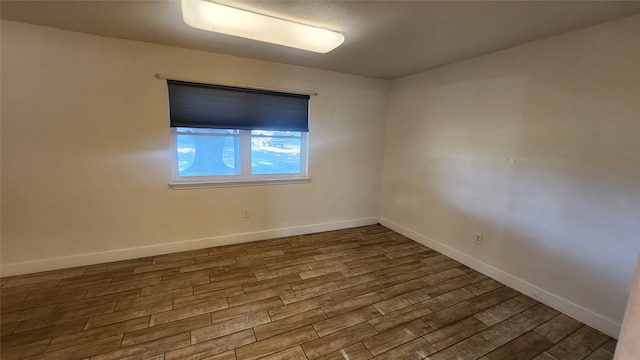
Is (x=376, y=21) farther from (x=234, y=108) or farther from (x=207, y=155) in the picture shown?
(x=207, y=155)

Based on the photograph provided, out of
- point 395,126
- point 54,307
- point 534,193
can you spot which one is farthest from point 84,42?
point 534,193

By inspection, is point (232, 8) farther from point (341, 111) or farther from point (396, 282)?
point (396, 282)

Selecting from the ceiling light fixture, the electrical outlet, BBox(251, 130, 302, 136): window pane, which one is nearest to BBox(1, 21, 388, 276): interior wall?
BBox(251, 130, 302, 136): window pane

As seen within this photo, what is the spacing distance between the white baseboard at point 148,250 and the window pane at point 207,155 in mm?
826

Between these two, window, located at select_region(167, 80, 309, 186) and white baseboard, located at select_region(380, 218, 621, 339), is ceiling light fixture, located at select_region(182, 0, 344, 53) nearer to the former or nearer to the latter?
window, located at select_region(167, 80, 309, 186)

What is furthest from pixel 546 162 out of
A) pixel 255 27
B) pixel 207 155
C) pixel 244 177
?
pixel 207 155

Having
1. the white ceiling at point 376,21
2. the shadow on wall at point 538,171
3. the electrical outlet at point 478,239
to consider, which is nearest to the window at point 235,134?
the white ceiling at point 376,21

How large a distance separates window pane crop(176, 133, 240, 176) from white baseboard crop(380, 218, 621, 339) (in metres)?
2.68

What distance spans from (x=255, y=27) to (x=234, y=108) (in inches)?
42.7

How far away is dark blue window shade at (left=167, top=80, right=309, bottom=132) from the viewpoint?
112 inches

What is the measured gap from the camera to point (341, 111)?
370 centimetres

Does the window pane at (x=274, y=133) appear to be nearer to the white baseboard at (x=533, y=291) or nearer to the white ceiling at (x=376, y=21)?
the white ceiling at (x=376, y=21)

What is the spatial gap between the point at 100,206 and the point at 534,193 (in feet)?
13.9

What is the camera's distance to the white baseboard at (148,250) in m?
2.51
